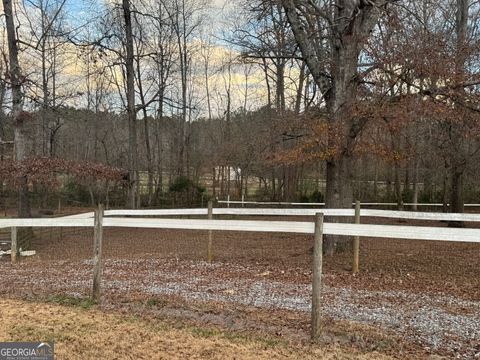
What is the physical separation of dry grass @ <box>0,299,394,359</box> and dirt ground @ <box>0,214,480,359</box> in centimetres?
20

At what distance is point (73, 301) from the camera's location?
19.5ft

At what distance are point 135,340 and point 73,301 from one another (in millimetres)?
1846

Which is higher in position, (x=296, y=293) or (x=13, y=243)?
(x=13, y=243)

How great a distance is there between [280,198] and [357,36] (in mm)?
21605

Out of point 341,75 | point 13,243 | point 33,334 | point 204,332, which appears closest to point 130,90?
Answer: point 13,243

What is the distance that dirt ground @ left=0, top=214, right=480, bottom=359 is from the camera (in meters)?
4.84

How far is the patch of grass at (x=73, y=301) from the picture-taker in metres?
5.78

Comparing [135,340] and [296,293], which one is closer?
[135,340]

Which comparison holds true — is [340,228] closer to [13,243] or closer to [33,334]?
[33,334]

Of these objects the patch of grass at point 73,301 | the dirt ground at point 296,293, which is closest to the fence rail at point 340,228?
→ the dirt ground at point 296,293

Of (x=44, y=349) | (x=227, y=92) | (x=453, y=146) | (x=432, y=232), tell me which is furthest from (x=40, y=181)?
(x=227, y=92)

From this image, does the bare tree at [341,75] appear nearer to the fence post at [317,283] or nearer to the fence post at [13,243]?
the fence post at [317,283]

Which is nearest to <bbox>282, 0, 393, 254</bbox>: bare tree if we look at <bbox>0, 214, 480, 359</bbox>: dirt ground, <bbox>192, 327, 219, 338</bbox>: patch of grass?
<bbox>0, 214, 480, 359</bbox>: dirt ground

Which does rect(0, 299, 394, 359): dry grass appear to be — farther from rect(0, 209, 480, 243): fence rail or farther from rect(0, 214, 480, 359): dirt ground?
rect(0, 209, 480, 243): fence rail
